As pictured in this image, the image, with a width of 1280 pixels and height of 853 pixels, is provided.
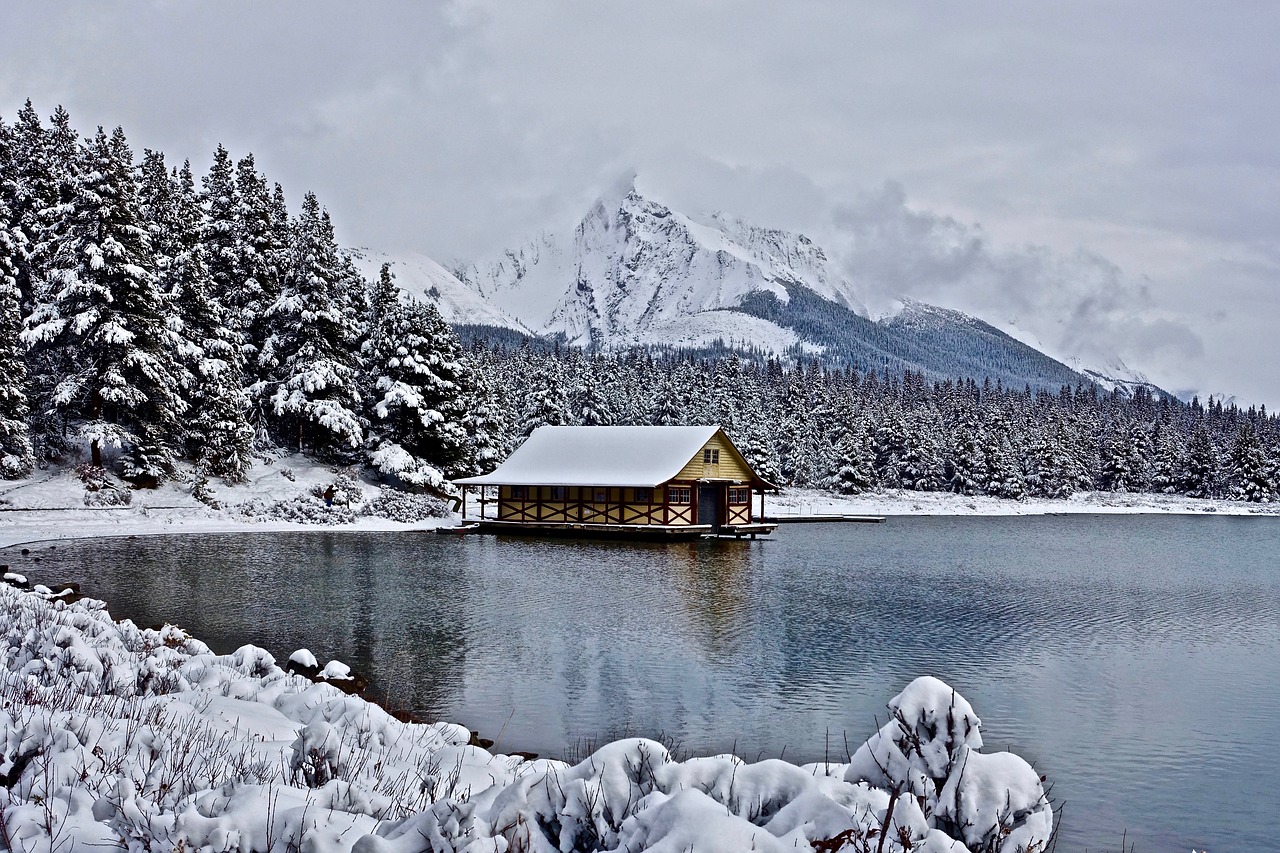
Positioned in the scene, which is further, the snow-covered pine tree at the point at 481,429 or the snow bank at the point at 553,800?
the snow-covered pine tree at the point at 481,429

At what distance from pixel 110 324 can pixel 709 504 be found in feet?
89.6

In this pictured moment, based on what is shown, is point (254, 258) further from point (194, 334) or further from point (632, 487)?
point (632, 487)

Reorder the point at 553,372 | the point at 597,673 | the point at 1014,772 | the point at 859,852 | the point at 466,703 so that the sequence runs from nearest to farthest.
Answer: the point at 859,852 < the point at 1014,772 < the point at 466,703 < the point at 597,673 < the point at 553,372

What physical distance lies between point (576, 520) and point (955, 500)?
45429 mm

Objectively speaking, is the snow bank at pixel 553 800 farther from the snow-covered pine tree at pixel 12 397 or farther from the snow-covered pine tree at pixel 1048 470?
the snow-covered pine tree at pixel 1048 470

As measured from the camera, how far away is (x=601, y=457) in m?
45.2

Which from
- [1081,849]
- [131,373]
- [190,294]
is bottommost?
[1081,849]

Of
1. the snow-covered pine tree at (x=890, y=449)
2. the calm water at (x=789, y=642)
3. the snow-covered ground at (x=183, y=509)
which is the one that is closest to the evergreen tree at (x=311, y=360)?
the snow-covered ground at (x=183, y=509)

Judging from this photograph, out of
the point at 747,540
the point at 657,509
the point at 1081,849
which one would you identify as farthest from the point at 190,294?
the point at 1081,849

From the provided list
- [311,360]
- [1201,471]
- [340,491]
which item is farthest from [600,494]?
[1201,471]

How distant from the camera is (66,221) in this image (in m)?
39.3

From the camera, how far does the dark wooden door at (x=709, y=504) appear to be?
45.2 m

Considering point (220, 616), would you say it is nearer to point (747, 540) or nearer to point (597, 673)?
point (597, 673)

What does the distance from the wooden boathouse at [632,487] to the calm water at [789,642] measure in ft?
22.9
